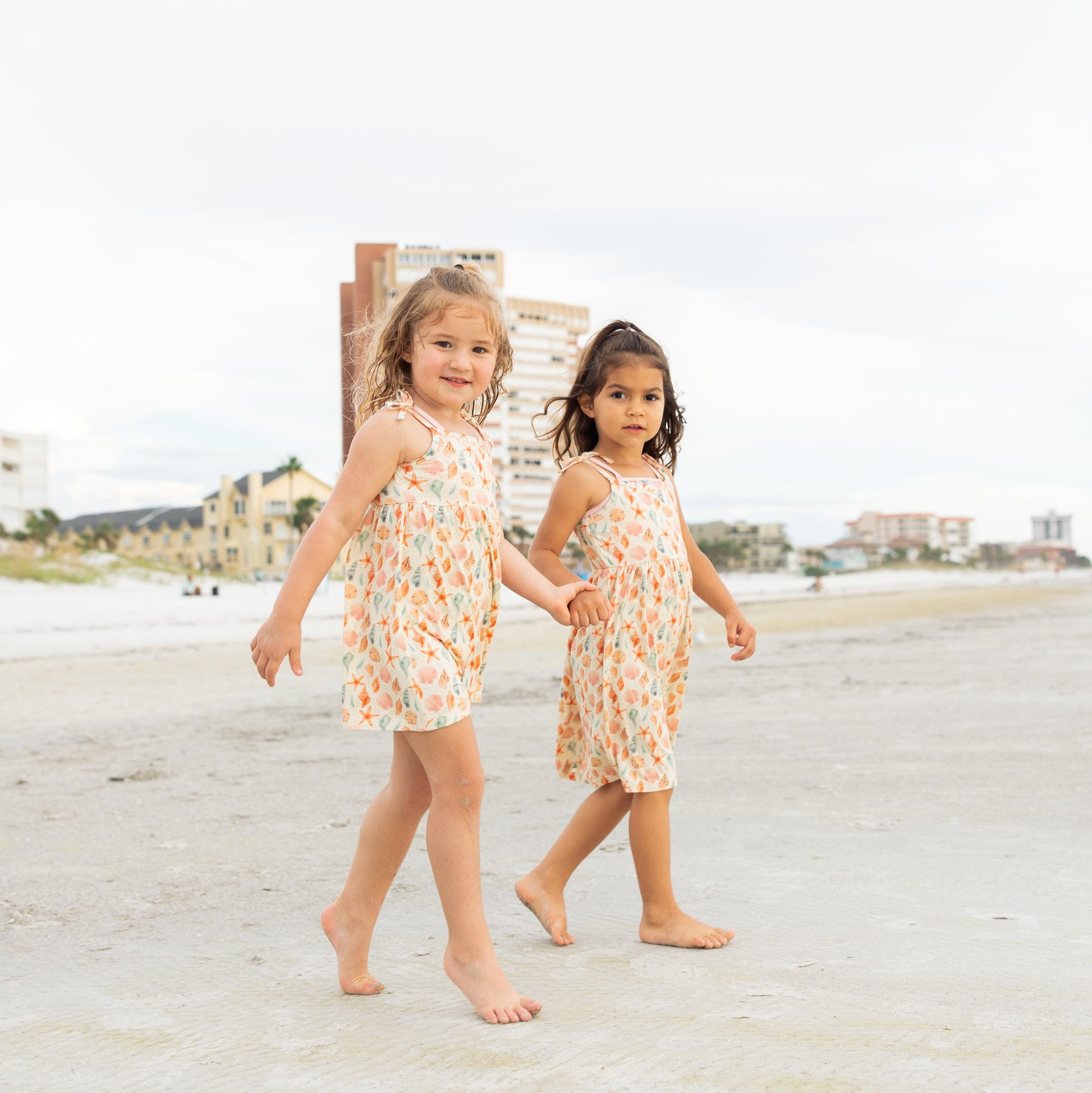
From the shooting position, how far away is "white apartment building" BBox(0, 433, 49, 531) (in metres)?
64.4

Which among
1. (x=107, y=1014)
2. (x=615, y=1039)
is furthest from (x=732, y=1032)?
(x=107, y=1014)

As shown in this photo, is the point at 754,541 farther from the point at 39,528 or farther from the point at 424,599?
the point at 424,599

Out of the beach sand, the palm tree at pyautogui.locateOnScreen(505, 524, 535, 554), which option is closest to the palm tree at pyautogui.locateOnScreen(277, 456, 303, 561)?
the palm tree at pyautogui.locateOnScreen(505, 524, 535, 554)

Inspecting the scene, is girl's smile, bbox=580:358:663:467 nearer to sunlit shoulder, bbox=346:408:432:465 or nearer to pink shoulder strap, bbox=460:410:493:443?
pink shoulder strap, bbox=460:410:493:443

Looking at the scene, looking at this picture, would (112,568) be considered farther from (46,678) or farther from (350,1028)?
(350,1028)

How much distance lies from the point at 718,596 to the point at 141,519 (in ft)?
330

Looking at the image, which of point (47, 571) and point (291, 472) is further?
point (291, 472)

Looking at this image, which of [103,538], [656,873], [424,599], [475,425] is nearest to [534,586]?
[424,599]

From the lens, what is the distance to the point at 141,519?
96438 millimetres

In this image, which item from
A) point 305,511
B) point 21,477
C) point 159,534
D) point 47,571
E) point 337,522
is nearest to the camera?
point 337,522

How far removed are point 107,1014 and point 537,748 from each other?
377 centimetres

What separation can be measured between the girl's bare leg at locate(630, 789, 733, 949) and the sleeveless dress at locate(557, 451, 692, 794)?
7cm

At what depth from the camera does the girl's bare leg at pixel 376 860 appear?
238 centimetres

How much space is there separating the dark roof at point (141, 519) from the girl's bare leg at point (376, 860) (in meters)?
88.3
